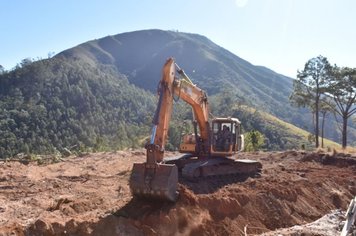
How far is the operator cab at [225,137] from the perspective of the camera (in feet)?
49.0

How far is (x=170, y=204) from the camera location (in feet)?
32.7

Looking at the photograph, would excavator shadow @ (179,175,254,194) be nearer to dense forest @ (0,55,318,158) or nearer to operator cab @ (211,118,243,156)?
operator cab @ (211,118,243,156)

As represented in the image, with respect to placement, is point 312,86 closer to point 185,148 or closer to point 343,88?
point 343,88

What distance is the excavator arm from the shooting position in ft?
32.0

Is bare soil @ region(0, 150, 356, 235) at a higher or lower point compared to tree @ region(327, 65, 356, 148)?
lower

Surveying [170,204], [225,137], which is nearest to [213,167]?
[225,137]

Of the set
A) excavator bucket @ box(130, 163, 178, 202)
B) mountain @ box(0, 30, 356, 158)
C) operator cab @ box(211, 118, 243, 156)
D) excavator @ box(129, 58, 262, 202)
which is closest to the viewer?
Answer: excavator bucket @ box(130, 163, 178, 202)

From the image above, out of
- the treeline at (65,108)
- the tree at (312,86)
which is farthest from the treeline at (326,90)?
the treeline at (65,108)

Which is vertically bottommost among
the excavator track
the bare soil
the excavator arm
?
the bare soil

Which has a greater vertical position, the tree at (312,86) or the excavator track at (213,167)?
the tree at (312,86)

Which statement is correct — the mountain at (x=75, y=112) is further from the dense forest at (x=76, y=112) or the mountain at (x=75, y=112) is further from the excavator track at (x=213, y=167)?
the excavator track at (x=213, y=167)

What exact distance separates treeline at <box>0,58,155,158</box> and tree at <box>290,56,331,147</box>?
34221 mm

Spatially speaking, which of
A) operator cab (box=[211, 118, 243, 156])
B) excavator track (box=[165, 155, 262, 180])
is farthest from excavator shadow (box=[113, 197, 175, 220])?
operator cab (box=[211, 118, 243, 156])

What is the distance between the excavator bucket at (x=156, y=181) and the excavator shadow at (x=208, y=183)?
231 centimetres
